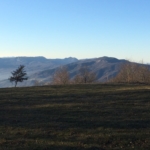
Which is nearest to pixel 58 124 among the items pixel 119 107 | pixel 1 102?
pixel 119 107

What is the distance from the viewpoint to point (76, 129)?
2002 centimetres

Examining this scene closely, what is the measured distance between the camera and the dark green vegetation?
1634cm

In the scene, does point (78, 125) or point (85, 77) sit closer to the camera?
point (78, 125)

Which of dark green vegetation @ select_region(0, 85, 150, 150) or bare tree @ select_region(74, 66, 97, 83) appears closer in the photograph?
dark green vegetation @ select_region(0, 85, 150, 150)

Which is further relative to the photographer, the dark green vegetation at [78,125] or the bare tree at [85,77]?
the bare tree at [85,77]

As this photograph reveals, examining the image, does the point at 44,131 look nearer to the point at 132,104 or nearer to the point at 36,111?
the point at 36,111

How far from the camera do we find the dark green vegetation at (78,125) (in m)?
16.3

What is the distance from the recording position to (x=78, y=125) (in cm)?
2148

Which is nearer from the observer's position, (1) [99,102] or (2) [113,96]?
(1) [99,102]

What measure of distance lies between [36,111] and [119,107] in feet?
25.2

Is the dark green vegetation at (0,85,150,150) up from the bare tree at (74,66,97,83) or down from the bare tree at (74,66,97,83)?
down

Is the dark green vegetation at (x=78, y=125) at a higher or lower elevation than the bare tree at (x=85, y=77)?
lower

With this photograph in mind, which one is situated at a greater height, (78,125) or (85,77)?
(85,77)

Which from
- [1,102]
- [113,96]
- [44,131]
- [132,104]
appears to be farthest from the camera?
[113,96]
